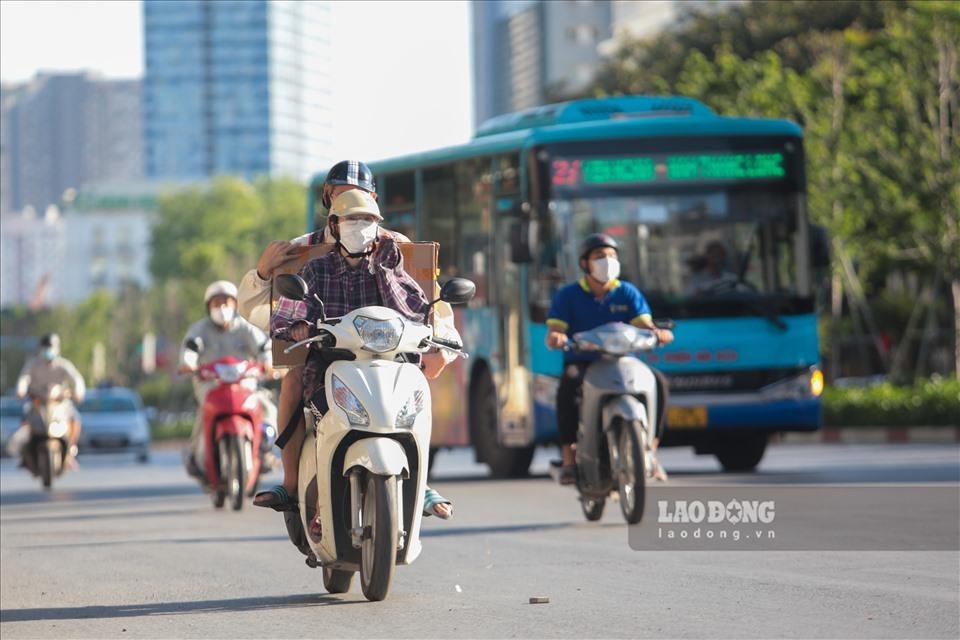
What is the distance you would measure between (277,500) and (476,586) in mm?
1180

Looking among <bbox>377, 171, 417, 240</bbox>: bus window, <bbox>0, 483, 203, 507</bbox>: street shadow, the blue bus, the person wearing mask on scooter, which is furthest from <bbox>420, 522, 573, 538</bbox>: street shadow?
<bbox>377, 171, 417, 240</bbox>: bus window

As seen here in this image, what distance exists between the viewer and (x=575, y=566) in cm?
1085

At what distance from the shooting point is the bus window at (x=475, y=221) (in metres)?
20.9

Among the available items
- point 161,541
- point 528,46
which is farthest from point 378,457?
point 528,46

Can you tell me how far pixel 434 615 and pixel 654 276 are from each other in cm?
1100

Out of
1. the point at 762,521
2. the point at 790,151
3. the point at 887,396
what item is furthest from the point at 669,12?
the point at 762,521

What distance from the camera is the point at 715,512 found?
42.1 feet

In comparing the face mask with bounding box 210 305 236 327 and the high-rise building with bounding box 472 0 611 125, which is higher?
the high-rise building with bounding box 472 0 611 125

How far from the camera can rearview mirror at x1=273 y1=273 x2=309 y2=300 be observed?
8.78 metres

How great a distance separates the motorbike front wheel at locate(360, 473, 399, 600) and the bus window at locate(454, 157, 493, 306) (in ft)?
39.5

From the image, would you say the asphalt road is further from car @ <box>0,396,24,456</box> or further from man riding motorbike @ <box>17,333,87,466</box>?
car @ <box>0,396,24,456</box>

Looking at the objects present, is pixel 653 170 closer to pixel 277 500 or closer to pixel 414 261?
pixel 414 261

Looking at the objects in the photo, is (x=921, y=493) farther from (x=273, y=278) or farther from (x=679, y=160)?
(x=273, y=278)

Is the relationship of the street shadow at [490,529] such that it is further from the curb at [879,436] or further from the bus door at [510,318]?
the curb at [879,436]
